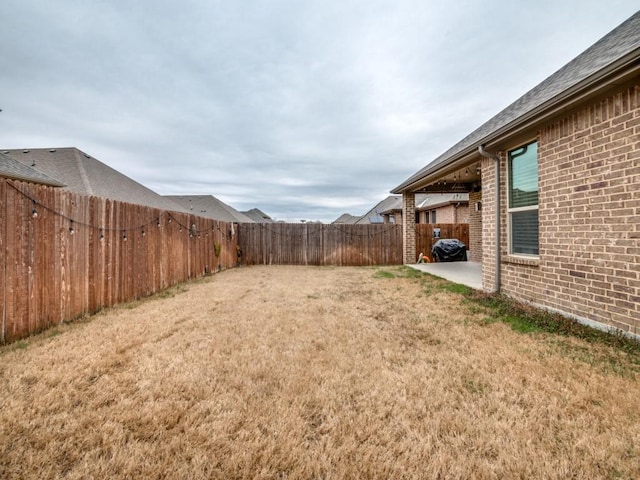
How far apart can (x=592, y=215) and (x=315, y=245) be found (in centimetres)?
943

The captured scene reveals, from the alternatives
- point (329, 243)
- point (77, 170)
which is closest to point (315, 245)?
point (329, 243)

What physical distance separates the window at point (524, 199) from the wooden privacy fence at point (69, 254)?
23.9 feet

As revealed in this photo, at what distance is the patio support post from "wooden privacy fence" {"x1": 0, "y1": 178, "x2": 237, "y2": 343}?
830 centimetres

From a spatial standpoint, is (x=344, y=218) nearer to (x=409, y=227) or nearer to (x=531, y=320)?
(x=409, y=227)

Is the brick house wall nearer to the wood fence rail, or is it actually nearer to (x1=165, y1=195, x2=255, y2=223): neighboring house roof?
→ the wood fence rail

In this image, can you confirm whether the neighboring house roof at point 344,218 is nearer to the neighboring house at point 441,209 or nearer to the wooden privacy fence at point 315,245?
the neighboring house at point 441,209

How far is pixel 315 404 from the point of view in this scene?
1.97 m

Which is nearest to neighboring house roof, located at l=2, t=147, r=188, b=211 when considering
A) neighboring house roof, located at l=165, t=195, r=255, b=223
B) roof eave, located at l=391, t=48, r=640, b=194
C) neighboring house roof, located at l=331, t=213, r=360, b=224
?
neighboring house roof, located at l=165, t=195, r=255, b=223

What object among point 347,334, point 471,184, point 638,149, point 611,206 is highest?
point 471,184

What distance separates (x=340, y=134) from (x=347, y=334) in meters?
13.1

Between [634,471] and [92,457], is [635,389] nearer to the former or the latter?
[634,471]

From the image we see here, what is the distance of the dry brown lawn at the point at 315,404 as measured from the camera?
4.69 ft

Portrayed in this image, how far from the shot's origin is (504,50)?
8258 mm

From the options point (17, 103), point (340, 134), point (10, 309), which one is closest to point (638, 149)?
point (10, 309)
